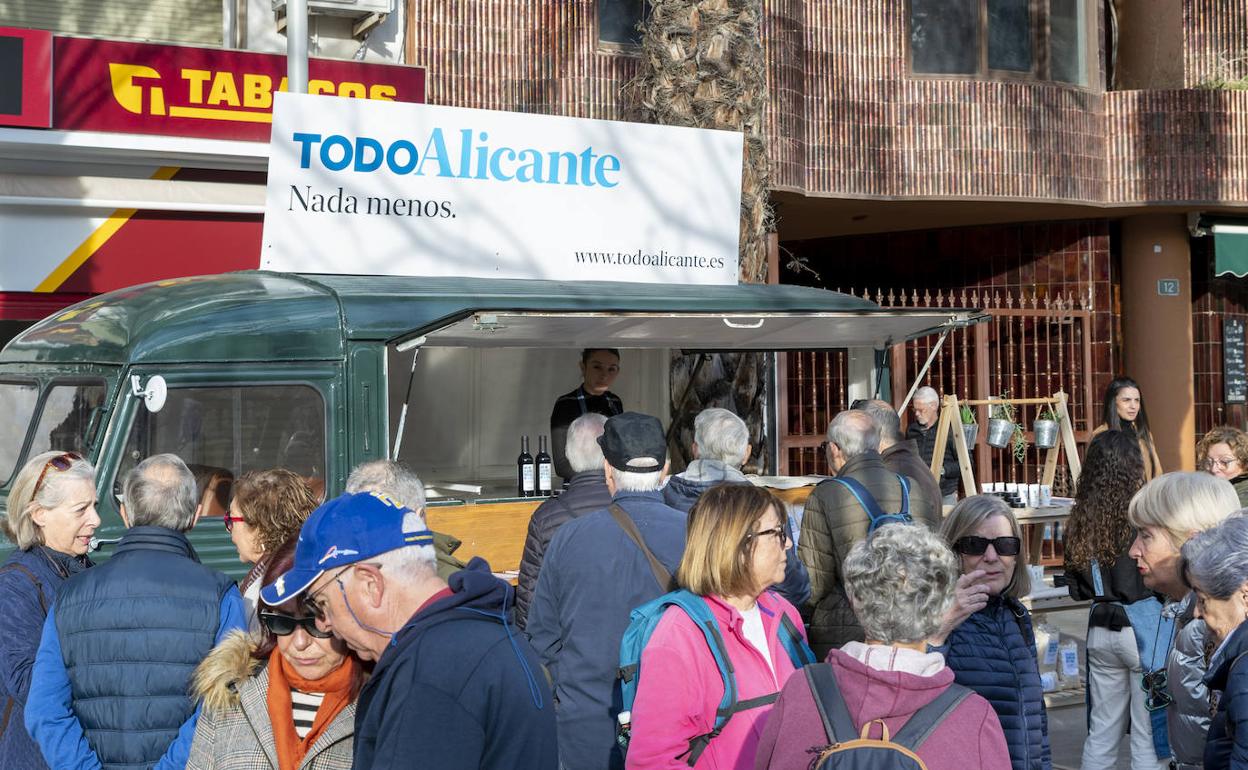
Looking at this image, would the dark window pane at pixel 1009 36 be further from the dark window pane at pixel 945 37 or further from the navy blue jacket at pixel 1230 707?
the navy blue jacket at pixel 1230 707

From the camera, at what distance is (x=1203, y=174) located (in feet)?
46.0

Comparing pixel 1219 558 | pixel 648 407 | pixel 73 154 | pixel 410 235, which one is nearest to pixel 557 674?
pixel 1219 558

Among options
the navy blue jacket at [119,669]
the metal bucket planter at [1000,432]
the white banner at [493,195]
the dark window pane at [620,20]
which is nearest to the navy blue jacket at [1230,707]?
the navy blue jacket at [119,669]

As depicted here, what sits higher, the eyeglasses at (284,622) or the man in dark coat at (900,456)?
the man in dark coat at (900,456)

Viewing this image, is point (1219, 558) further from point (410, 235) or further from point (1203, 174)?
point (1203, 174)

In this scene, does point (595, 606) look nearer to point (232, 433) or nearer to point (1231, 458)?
point (232, 433)

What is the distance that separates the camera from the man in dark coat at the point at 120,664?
3918 mm

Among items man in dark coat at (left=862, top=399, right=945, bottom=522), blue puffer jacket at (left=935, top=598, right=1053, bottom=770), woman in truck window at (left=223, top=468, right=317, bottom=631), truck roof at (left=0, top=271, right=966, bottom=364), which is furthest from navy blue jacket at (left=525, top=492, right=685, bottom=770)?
man in dark coat at (left=862, top=399, right=945, bottom=522)

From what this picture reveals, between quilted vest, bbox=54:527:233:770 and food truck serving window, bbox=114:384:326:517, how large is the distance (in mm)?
2337

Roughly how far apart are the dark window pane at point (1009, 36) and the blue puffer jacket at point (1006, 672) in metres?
10.5

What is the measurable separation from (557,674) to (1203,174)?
1150 cm

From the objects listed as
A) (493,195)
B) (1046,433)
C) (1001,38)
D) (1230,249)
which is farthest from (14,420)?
(1230,249)

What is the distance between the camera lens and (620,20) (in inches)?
481

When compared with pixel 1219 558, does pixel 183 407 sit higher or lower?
higher
